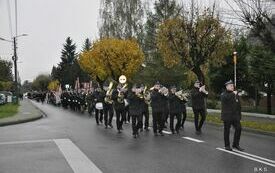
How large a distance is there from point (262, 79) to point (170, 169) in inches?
901

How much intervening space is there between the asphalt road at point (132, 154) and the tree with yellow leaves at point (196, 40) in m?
10.3

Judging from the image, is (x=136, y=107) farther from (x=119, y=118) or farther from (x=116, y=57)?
(x=116, y=57)

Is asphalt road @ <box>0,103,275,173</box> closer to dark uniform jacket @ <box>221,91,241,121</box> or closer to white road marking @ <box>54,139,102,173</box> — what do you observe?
white road marking @ <box>54,139,102,173</box>

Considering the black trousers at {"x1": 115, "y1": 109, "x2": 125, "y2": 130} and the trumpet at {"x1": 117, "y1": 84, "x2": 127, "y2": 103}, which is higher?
the trumpet at {"x1": 117, "y1": 84, "x2": 127, "y2": 103}

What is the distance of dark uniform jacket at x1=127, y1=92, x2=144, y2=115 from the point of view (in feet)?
55.1

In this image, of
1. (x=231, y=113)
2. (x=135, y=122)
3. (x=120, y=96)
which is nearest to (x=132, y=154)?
(x=231, y=113)

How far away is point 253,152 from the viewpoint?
40.4 feet

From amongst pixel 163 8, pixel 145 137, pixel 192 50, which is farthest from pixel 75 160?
pixel 163 8

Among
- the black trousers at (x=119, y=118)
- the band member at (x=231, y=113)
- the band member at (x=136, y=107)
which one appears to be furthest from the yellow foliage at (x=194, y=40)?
the band member at (x=231, y=113)

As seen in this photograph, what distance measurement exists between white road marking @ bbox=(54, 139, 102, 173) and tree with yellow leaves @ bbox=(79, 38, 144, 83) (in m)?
41.0

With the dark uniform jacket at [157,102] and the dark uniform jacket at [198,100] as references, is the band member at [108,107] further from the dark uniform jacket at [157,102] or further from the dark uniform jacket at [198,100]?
the dark uniform jacket at [198,100]

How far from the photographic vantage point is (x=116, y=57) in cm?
5700

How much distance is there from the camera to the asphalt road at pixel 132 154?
399 inches

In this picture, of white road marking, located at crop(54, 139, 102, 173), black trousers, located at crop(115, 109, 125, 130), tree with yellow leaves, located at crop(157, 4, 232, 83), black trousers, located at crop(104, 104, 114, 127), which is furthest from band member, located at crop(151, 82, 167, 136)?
tree with yellow leaves, located at crop(157, 4, 232, 83)
